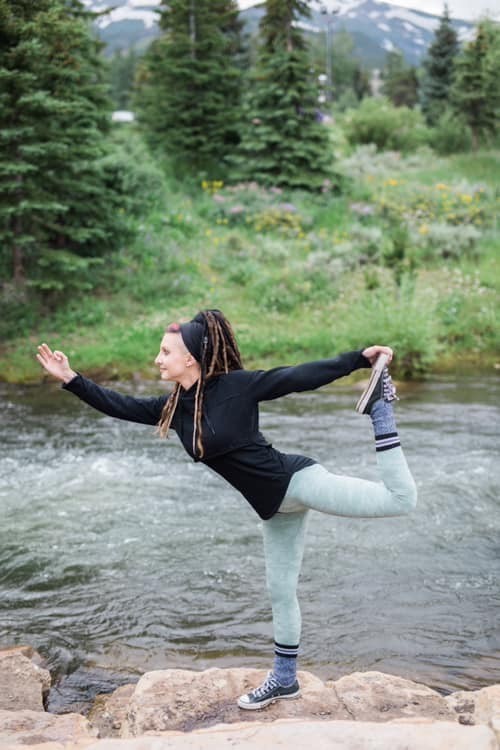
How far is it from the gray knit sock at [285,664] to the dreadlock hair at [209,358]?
1.03m

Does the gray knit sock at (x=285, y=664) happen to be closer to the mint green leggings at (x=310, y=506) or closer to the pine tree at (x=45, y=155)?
the mint green leggings at (x=310, y=506)

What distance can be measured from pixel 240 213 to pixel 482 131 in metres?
13.9

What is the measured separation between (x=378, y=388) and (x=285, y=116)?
63.2 feet

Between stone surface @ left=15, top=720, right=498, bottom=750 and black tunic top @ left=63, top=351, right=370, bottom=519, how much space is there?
2.92ft

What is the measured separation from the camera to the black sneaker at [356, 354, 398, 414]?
3.21m

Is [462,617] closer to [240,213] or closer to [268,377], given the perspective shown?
[268,377]

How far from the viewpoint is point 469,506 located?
7.22 metres

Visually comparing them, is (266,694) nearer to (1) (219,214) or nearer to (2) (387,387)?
(2) (387,387)

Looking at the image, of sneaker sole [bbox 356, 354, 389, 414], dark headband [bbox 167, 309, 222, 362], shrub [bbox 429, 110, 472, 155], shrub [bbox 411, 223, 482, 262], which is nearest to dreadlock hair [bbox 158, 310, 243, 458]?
dark headband [bbox 167, 309, 222, 362]

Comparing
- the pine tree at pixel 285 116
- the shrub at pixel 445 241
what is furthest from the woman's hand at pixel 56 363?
the pine tree at pixel 285 116

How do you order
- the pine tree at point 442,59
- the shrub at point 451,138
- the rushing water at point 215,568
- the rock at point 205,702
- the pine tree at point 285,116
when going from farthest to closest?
the pine tree at point 442,59 → the shrub at point 451,138 → the pine tree at point 285,116 → the rushing water at point 215,568 → the rock at point 205,702

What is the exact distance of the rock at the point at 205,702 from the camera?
3.60m

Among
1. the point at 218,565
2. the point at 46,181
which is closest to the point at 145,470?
the point at 218,565

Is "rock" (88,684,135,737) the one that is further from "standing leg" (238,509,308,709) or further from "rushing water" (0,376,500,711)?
"standing leg" (238,509,308,709)
